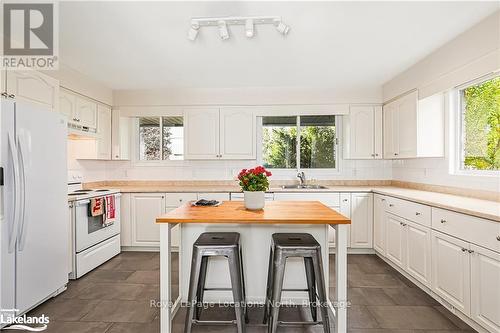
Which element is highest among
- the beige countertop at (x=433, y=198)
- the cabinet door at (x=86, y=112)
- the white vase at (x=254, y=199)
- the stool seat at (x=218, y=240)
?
the cabinet door at (x=86, y=112)

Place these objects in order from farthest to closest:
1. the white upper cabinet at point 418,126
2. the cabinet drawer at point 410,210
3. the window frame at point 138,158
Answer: the window frame at point 138,158, the white upper cabinet at point 418,126, the cabinet drawer at point 410,210

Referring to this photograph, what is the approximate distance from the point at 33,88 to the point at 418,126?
160 inches

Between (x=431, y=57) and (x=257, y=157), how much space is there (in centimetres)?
258

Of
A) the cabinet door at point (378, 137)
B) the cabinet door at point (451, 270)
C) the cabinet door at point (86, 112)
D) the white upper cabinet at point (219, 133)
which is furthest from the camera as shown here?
the white upper cabinet at point (219, 133)

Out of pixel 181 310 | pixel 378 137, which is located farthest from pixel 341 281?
pixel 378 137

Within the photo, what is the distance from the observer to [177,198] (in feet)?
12.5

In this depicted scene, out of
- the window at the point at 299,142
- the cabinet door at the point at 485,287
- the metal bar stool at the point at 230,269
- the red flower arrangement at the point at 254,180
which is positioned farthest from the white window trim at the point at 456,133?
the metal bar stool at the point at 230,269

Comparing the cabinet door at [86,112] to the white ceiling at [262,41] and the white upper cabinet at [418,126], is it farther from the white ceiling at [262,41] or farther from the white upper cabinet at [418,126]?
the white upper cabinet at [418,126]

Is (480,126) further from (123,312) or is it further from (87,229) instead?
(87,229)

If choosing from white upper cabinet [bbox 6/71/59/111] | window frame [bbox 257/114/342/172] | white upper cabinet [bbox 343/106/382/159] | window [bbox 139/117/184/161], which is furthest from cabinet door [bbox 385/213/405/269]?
white upper cabinet [bbox 6/71/59/111]

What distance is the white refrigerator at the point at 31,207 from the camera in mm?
2010

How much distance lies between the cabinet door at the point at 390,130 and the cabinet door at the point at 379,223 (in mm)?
683

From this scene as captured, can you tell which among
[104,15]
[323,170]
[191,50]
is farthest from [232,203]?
[323,170]

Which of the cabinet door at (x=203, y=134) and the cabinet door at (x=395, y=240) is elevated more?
the cabinet door at (x=203, y=134)
